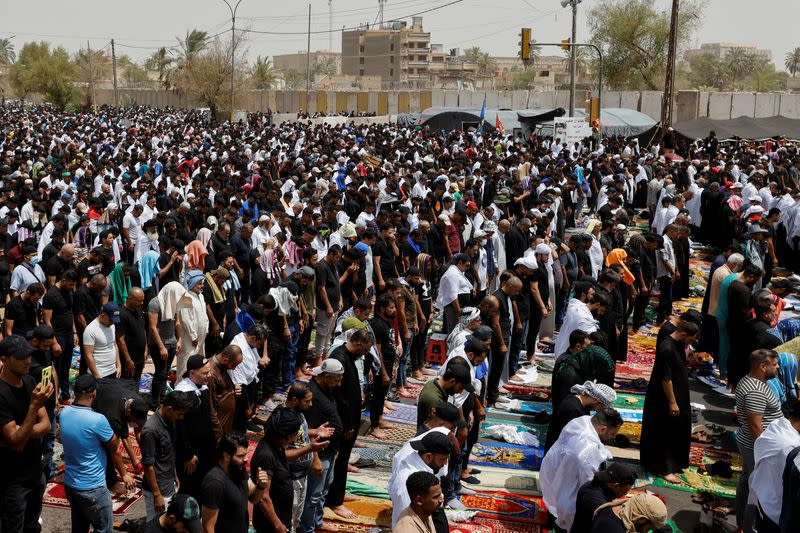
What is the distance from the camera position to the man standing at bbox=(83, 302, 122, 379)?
25.4 ft

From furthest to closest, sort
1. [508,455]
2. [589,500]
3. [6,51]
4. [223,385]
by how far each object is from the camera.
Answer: [6,51] < [508,455] < [223,385] < [589,500]

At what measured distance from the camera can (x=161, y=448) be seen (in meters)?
5.84

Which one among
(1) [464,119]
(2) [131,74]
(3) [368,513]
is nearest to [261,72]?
(1) [464,119]

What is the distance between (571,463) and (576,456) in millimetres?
74

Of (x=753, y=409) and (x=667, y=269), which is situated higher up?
(x=667, y=269)

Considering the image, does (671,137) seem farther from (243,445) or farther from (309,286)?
(243,445)

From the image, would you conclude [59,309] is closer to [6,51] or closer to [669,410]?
[669,410]

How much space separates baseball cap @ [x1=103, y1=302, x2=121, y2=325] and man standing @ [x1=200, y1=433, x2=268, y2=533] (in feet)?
10.8

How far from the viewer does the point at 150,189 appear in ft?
51.4

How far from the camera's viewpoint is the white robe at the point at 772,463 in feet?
19.3

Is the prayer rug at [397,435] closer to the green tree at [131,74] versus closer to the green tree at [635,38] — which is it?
the green tree at [635,38]

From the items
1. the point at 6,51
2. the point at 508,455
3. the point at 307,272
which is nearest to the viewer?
the point at 508,455

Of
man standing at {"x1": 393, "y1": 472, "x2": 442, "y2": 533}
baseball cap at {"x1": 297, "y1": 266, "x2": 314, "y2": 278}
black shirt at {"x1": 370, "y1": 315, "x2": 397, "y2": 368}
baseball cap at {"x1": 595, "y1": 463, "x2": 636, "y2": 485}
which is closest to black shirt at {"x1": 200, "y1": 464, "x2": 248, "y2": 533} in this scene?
man standing at {"x1": 393, "y1": 472, "x2": 442, "y2": 533}

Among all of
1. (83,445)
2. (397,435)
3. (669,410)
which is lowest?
(397,435)
